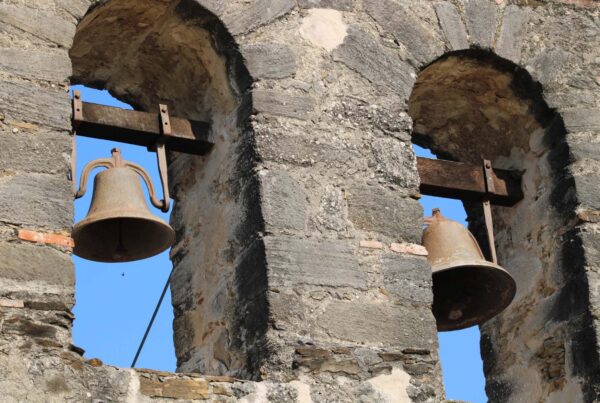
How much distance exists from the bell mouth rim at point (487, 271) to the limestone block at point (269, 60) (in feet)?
3.18

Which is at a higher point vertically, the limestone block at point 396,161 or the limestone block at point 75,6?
the limestone block at point 75,6

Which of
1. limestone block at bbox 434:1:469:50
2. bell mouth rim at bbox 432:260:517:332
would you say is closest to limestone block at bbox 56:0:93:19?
limestone block at bbox 434:1:469:50

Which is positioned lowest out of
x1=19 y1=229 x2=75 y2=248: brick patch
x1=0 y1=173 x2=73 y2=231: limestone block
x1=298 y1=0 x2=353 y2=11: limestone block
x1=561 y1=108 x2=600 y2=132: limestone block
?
x1=19 y1=229 x2=75 y2=248: brick patch

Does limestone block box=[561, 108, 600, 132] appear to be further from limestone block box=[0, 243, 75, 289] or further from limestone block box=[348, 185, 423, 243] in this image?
limestone block box=[0, 243, 75, 289]

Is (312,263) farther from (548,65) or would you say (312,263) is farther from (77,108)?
(548,65)

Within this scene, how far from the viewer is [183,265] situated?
676cm

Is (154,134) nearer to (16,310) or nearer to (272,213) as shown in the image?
(272,213)

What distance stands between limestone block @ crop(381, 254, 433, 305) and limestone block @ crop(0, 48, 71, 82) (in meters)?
1.37

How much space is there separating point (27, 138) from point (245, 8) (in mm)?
1196

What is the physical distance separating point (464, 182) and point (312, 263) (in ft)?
3.99

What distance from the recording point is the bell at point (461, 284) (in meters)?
6.62

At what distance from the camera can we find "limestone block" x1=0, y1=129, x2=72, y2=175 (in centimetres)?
579

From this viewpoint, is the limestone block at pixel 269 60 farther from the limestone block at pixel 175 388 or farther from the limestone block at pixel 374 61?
the limestone block at pixel 175 388

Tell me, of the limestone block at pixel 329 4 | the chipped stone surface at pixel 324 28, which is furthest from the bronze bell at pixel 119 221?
the limestone block at pixel 329 4
